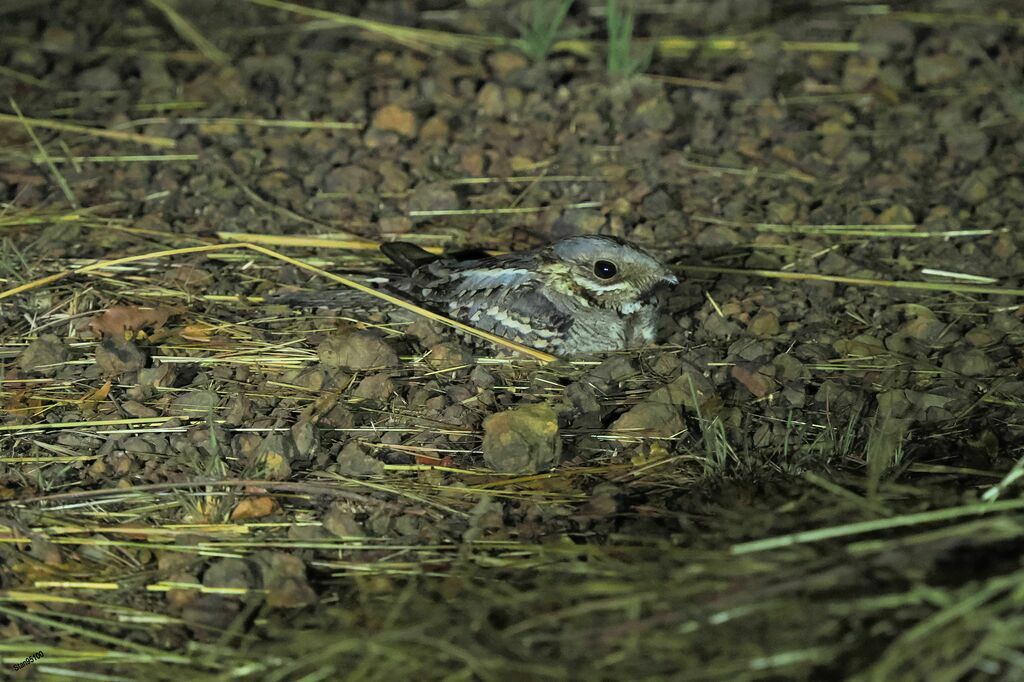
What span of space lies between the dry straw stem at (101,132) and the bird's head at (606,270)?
1.94 meters

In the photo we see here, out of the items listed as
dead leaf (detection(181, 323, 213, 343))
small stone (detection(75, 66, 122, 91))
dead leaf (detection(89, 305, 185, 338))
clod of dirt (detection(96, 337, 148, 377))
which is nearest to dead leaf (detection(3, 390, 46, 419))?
clod of dirt (detection(96, 337, 148, 377))

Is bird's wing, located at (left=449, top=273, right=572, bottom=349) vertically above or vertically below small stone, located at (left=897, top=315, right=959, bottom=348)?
below

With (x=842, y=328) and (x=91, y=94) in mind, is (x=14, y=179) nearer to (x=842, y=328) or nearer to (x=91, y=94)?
(x=91, y=94)

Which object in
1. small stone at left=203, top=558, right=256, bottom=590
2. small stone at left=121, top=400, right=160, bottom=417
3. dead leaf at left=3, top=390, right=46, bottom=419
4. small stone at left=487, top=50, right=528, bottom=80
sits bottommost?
small stone at left=203, top=558, right=256, bottom=590

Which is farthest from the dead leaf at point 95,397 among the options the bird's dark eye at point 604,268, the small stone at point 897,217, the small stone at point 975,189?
the small stone at point 975,189

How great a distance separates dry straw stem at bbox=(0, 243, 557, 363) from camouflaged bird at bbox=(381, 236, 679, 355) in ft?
0.14

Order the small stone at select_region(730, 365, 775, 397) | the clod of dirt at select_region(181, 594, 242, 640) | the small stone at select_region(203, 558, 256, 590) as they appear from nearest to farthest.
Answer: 1. the clod of dirt at select_region(181, 594, 242, 640)
2. the small stone at select_region(203, 558, 256, 590)
3. the small stone at select_region(730, 365, 775, 397)

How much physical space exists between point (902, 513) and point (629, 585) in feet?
2.26

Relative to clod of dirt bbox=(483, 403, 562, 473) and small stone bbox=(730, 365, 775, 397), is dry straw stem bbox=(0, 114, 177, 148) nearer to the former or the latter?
clod of dirt bbox=(483, 403, 562, 473)

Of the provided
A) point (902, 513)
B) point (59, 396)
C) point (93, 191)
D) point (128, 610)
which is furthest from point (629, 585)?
point (93, 191)

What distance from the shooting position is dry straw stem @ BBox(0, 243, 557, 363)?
3764mm

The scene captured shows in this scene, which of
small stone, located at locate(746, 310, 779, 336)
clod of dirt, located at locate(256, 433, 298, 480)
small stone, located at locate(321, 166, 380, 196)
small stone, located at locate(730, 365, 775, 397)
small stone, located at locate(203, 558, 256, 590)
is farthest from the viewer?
small stone, located at locate(321, 166, 380, 196)

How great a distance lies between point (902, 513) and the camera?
8.96ft

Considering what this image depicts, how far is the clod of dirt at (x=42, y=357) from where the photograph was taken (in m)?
3.60
